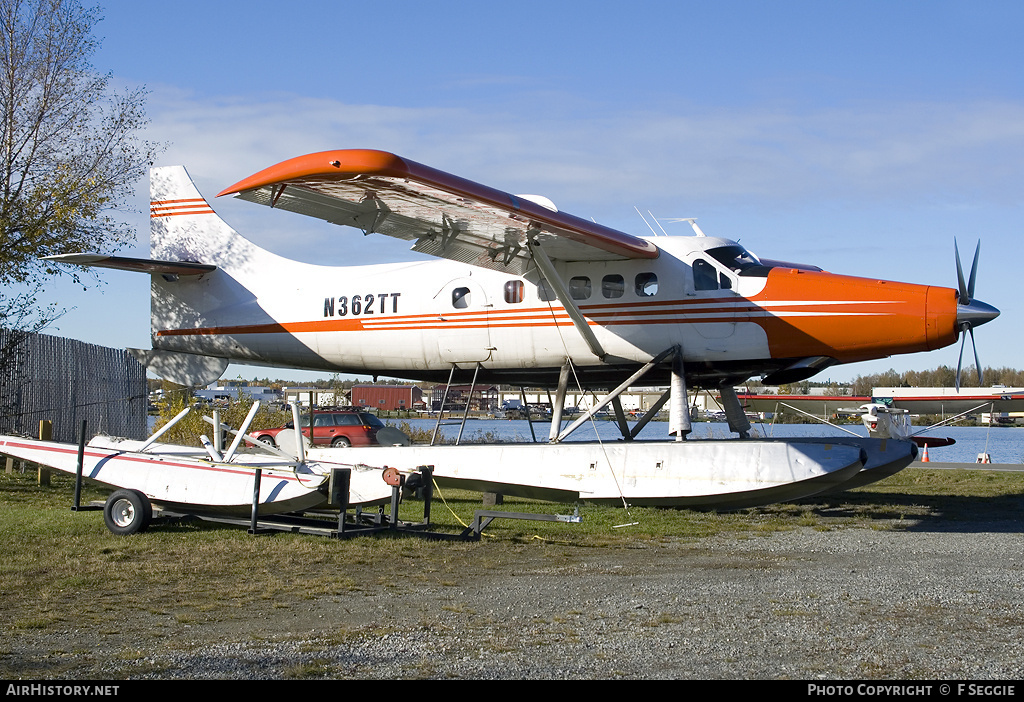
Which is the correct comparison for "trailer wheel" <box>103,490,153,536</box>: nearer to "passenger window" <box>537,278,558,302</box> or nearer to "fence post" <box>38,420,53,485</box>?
"passenger window" <box>537,278,558,302</box>

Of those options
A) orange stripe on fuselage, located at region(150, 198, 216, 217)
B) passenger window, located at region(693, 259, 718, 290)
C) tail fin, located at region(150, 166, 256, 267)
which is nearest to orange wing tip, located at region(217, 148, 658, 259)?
passenger window, located at region(693, 259, 718, 290)

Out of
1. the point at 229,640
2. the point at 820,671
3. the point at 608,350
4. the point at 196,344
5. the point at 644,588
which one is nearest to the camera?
the point at 820,671

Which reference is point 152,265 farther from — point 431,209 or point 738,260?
point 738,260

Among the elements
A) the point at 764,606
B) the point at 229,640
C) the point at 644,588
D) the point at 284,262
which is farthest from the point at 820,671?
the point at 284,262

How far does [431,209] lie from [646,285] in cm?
320

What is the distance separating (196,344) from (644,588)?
900 centimetres

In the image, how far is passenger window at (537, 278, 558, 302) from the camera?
1167cm

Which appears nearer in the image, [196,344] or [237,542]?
[237,542]

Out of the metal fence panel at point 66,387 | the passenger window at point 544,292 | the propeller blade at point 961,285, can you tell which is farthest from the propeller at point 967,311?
the metal fence panel at point 66,387

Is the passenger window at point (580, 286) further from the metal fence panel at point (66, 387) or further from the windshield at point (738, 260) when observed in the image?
the metal fence panel at point (66, 387)

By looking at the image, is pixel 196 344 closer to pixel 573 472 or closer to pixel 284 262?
pixel 284 262

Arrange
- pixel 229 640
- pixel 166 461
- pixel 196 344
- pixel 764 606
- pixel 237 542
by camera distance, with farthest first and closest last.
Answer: pixel 196 344, pixel 166 461, pixel 237 542, pixel 764 606, pixel 229 640
